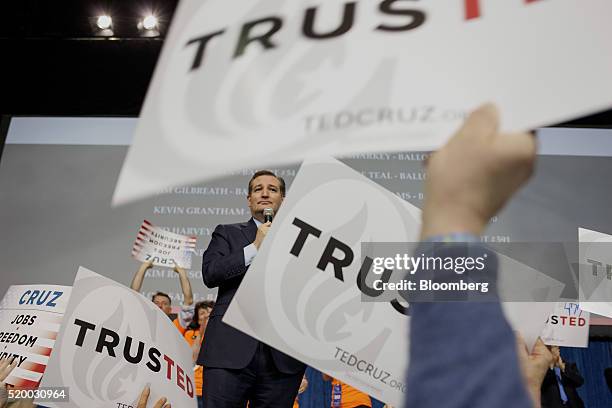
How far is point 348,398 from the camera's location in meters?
3.53

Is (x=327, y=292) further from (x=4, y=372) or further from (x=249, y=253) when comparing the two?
(x=4, y=372)

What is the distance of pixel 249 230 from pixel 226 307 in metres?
0.29

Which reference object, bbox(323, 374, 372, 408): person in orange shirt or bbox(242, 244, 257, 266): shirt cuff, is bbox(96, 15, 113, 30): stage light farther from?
bbox(242, 244, 257, 266): shirt cuff

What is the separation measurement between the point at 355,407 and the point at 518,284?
212cm

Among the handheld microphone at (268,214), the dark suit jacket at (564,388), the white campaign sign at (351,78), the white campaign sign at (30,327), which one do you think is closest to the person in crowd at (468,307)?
the white campaign sign at (351,78)

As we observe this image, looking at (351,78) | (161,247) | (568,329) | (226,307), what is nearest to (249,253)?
(226,307)

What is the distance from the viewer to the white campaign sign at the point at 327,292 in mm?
1479

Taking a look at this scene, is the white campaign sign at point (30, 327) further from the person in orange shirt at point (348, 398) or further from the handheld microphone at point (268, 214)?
the person in orange shirt at point (348, 398)

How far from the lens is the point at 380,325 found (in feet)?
4.94

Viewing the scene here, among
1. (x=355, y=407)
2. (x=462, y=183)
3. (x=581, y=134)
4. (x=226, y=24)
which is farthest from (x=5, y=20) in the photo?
(x=462, y=183)

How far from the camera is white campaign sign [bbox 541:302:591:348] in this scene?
2871mm

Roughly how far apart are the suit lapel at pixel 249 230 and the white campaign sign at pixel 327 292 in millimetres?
437

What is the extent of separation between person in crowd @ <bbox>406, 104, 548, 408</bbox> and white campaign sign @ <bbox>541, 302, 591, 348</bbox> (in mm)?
2761

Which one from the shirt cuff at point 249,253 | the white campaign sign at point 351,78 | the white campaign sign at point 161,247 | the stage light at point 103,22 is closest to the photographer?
the white campaign sign at point 351,78
